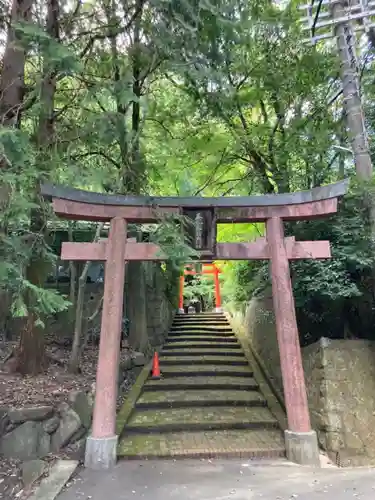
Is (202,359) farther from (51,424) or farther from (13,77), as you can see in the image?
(13,77)

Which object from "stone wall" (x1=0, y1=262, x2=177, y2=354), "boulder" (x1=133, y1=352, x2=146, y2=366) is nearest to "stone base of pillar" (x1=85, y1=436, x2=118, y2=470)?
"stone wall" (x1=0, y1=262, x2=177, y2=354)

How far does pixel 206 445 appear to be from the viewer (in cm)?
507

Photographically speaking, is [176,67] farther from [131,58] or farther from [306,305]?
[306,305]

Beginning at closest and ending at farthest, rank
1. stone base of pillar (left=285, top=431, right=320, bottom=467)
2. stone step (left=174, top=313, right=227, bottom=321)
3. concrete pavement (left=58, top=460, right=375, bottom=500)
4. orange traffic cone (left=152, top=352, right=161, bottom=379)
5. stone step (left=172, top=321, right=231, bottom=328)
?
concrete pavement (left=58, top=460, right=375, bottom=500), stone base of pillar (left=285, top=431, right=320, bottom=467), orange traffic cone (left=152, top=352, right=161, bottom=379), stone step (left=172, top=321, right=231, bottom=328), stone step (left=174, top=313, right=227, bottom=321)

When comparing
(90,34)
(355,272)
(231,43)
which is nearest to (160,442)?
(355,272)

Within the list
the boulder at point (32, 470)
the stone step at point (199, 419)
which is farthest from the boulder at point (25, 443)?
the stone step at point (199, 419)

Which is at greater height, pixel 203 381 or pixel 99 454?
pixel 203 381

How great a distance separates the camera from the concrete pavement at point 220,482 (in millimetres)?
3773

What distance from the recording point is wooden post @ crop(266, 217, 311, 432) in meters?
4.85

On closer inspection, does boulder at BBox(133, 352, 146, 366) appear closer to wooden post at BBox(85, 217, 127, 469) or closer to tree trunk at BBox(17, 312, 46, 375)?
tree trunk at BBox(17, 312, 46, 375)

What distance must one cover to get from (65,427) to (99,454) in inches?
25.4

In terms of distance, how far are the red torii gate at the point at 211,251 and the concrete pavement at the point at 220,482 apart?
1.13 feet

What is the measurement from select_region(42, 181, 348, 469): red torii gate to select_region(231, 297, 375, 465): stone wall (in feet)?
1.71

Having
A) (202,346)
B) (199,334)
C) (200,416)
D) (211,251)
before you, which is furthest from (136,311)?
(211,251)
